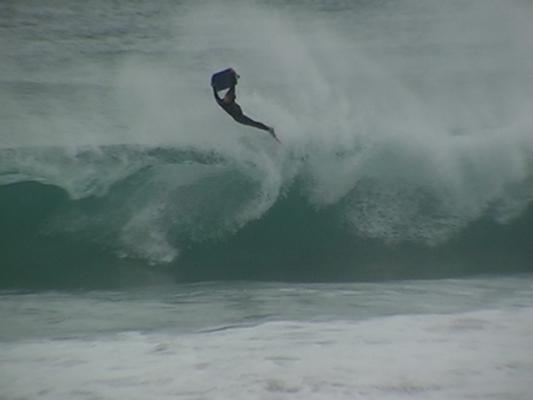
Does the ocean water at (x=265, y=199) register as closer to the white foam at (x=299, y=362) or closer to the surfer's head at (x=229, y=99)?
the white foam at (x=299, y=362)

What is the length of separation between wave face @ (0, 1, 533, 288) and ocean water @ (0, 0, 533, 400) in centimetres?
2

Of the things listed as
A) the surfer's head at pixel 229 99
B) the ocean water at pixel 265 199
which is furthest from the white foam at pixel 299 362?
the surfer's head at pixel 229 99

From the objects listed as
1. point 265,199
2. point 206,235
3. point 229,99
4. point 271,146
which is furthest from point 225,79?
point 271,146

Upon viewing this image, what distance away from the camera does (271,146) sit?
5391 mm

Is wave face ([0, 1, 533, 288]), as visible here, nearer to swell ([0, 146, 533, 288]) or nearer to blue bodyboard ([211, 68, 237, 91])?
swell ([0, 146, 533, 288])

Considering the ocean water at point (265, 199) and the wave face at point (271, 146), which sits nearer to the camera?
the ocean water at point (265, 199)

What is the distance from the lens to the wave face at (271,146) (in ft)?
15.7

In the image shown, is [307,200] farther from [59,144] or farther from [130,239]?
[59,144]

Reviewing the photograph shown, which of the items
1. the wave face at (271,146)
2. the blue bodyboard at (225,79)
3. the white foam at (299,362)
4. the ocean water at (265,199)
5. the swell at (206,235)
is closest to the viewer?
the blue bodyboard at (225,79)

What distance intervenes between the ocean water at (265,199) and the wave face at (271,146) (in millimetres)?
16

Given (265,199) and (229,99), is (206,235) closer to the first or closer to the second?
(265,199)

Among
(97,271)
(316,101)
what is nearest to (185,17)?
(316,101)

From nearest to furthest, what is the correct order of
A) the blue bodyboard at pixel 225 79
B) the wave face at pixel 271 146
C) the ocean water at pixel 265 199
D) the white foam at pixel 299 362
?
the blue bodyboard at pixel 225 79
the white foam at pixel 299 362
the ocean water at pixel 265 199
the wave face at pixel 271 146

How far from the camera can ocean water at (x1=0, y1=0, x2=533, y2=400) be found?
10.4 ft
